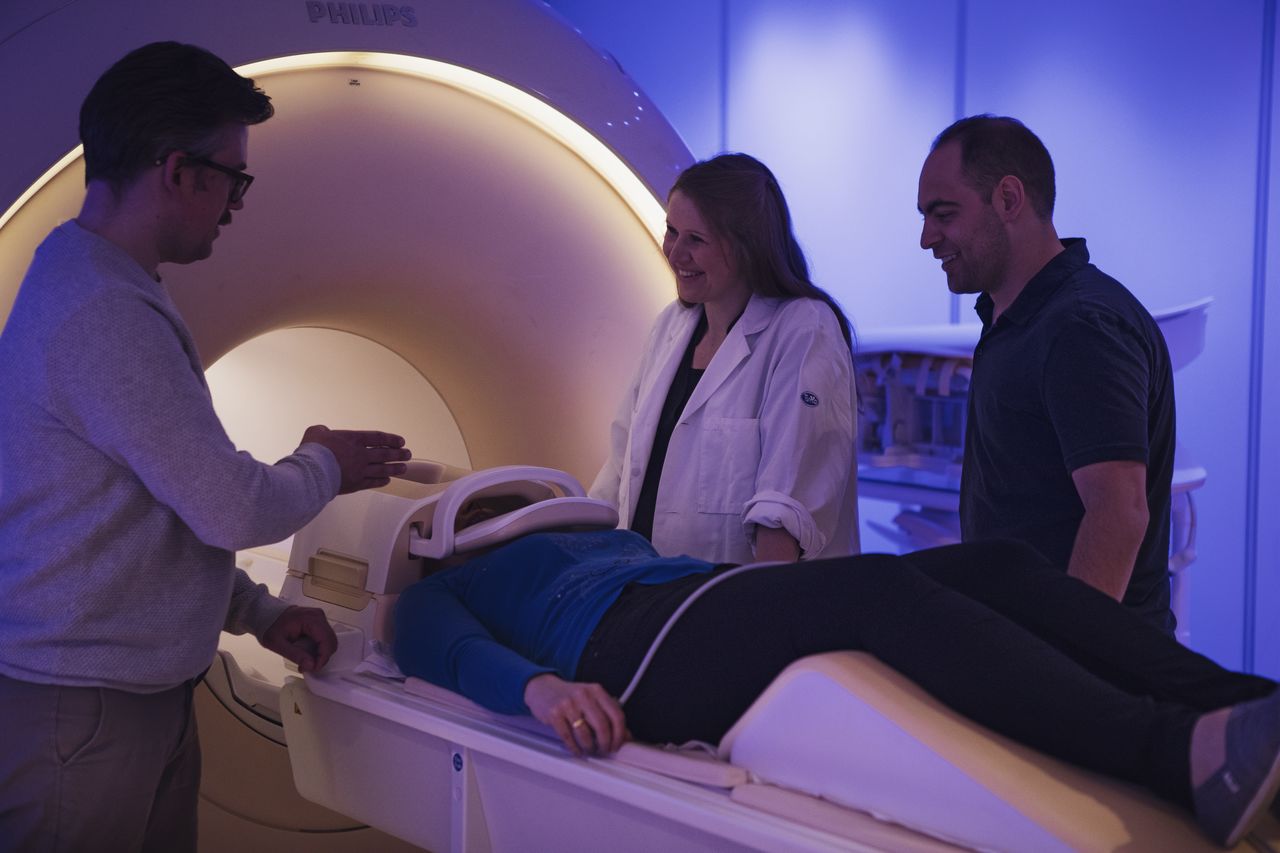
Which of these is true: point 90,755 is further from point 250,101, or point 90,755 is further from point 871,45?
point 871,45

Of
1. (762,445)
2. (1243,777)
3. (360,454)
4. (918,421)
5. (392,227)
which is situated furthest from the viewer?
(918,421)

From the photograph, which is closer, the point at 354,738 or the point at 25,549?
the point at 25,549

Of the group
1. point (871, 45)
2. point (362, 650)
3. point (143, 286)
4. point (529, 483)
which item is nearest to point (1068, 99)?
point (871, 45)

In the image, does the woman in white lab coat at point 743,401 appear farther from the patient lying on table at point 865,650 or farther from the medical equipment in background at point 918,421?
the medical equipment in background at point 918,421

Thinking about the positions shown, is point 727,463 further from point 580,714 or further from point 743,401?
point 580,714

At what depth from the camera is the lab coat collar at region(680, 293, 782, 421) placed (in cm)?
203

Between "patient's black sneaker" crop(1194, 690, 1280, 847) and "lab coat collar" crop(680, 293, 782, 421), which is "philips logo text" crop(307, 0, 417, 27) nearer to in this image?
"lab coat collar" crop(680, 293, 782, 421)

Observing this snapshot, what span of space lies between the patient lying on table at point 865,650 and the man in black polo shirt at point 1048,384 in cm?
23

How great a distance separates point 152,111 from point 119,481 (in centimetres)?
41

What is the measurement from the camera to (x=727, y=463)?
6.53 feet

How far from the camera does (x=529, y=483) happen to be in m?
1.99

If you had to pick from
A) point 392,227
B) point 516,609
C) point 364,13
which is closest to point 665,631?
point 516,609

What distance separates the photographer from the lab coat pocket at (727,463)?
1.97 meters

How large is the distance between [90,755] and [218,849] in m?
0.79
